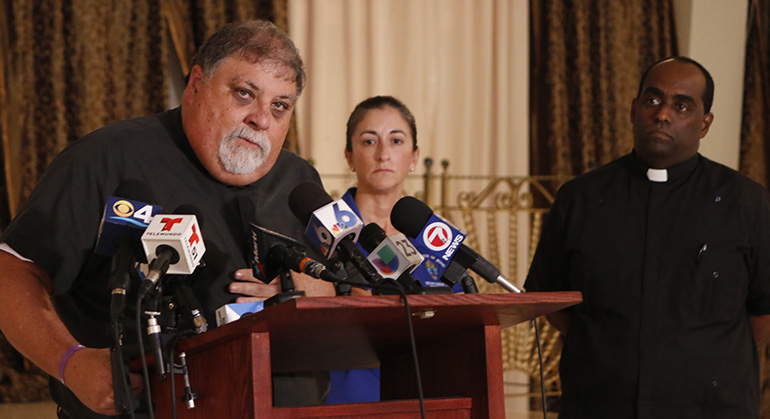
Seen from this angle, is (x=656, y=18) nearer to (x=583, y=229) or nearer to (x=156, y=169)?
(x=583, y=229)

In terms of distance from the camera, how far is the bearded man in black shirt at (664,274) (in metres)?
2.79

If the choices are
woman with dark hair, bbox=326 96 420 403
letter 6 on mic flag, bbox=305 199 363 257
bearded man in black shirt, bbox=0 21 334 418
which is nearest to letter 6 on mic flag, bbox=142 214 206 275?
letter 6 on mic flag, bbox=305 199 363 257

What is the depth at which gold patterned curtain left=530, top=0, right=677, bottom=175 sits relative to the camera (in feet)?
19.8

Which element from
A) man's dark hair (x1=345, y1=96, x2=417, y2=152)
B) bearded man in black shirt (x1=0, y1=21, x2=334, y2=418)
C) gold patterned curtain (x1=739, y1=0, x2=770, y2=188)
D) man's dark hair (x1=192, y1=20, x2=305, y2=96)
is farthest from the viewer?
gold patterned curtain (x1=739, y1=0, x2=770, y2=188)

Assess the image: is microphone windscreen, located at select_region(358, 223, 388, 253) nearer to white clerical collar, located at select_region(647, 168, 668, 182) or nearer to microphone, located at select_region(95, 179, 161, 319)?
microphone, located at select_region(95, 179, 161, 319)

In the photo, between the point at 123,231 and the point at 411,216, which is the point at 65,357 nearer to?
the point at 123,231

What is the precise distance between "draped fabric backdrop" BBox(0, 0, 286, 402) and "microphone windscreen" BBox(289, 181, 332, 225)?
3723 millimetres

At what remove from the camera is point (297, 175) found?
7.88 feet

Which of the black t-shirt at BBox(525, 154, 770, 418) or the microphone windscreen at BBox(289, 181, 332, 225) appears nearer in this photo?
the microphone windscreen at BBox(289, 181, 332, 225)

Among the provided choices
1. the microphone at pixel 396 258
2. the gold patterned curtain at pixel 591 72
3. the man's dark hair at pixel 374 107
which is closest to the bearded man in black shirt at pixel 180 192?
the microphone at pixel 396 258

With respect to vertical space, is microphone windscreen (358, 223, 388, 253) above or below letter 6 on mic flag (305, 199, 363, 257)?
below

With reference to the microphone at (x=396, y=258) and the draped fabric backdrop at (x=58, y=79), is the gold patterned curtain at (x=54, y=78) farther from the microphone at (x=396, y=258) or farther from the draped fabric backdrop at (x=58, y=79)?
the microphone at (x=396, y=258)

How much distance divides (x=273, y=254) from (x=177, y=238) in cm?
22

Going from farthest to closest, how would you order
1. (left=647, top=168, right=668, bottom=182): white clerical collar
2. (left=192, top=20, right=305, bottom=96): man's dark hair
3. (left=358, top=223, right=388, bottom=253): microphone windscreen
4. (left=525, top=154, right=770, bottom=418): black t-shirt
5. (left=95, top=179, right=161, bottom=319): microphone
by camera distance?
(left=647, top=168, right=668, bottom=182): white clerical collar → (left=525, top=154, right=770, bottom=418): black t-shirt → (left=192, top=20, right=305, bottom=96): man's dark hair → (left=358, top=223, right=388, bottom=253): microphone windscreen → (left=95, top=179, right=161, bottom=319): microphone
